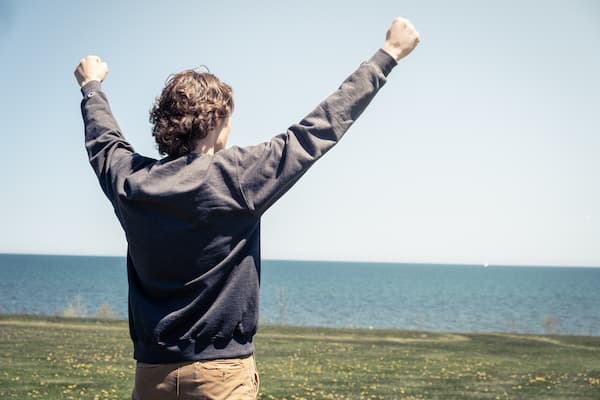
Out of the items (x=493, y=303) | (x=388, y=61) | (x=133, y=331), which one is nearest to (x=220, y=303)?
(x=133, y=331)

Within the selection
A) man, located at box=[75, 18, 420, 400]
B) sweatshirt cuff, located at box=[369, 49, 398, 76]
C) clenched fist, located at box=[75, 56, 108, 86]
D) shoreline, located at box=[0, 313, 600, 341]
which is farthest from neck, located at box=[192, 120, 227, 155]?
shoreline, located at box=[0, 313, 600, 341]

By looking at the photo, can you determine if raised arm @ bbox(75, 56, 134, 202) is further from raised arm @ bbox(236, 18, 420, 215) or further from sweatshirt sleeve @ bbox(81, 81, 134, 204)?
raised arm @ bbox(236, 18, 420, 215)

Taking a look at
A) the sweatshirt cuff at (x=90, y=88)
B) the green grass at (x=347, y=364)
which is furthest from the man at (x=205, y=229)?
the green grass at (x=347, y=364)

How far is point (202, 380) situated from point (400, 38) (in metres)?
1.27

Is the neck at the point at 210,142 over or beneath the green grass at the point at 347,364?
over

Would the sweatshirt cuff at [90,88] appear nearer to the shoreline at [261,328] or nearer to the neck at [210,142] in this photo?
the neck at [210,142]

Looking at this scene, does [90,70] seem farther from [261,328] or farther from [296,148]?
[261,328]

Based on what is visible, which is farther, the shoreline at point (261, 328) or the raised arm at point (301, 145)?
the shoreline at point (261, 328)

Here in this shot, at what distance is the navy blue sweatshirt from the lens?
216 centimetres

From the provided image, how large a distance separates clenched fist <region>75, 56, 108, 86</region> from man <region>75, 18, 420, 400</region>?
0.55 metres

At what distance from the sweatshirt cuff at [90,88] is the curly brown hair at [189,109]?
1.37 ft

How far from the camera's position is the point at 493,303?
86312mm

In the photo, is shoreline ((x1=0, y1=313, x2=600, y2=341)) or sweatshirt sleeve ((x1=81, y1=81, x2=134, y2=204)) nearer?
sweatshirt sleeve ((x1=81, y1=81, x2=134, y2=204))

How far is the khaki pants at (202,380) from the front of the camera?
2176 mm
